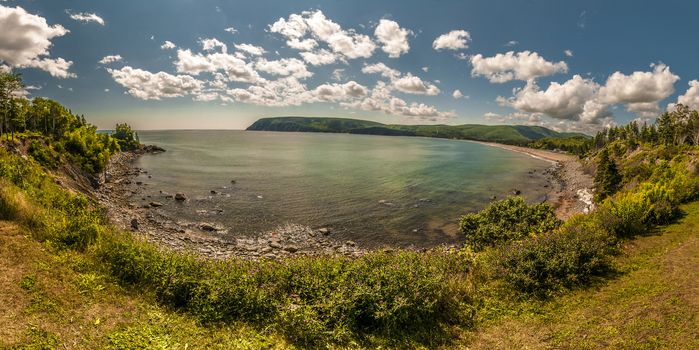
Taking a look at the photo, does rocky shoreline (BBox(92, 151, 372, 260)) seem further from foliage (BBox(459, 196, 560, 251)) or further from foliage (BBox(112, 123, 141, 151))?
foliage (BBox(112, 123, 141, 151))

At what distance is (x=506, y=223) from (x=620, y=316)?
19122 millimetres

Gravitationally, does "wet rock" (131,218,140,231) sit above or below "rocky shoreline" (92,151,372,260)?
above

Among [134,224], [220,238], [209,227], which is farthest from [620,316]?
[134,224]

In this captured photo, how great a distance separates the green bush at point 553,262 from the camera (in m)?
13.5

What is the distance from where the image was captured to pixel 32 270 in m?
10.5

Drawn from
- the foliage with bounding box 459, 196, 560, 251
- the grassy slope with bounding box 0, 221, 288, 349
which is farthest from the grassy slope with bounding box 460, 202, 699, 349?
the foliage with bounding box 459, 196, 560, 251

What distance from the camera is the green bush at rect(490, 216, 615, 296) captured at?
13.5 m

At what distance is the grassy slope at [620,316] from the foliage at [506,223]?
1187 cm

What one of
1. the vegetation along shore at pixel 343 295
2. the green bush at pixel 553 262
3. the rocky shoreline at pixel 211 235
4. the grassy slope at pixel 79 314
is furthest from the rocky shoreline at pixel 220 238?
the green bush at pixel 553 262

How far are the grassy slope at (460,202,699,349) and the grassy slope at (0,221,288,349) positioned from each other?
8.52m

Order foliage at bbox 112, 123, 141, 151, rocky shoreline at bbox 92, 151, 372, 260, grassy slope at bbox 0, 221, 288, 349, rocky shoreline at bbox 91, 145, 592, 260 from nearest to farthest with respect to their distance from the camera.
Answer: grassy slope at bbox 0, 221, 288, 349, rocky shoreline at bbox 92, 151, 372, 260, rocky shoreline at bbox 91, 145, 592, 260, foliage at bbox 112, 123, 141, 151

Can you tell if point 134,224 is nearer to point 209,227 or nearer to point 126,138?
point 209,227

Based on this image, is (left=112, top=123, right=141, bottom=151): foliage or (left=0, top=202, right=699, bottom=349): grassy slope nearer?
(left=0, top=202, right=699, bottom=349): grassy slope

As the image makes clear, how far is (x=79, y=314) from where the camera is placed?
933cm
